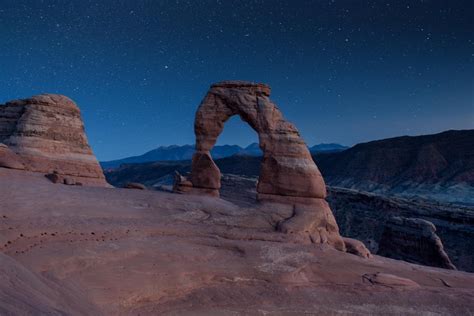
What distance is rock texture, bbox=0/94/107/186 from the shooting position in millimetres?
18841

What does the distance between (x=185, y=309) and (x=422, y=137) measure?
80.5 meters

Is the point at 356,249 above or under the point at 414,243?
above

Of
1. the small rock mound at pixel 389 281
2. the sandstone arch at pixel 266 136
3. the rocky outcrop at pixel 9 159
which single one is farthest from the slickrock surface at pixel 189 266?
the rocky outcrop at pixel 9 159

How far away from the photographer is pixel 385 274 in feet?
29.9

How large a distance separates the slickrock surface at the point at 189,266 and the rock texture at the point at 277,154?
1159mm

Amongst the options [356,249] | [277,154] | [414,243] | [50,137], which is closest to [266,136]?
[277,154]

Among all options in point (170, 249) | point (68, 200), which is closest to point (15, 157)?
point (68, 200)

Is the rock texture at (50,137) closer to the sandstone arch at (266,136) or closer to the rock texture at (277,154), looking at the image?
the rock texture at (277,154)

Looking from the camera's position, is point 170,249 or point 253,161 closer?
point 170,249

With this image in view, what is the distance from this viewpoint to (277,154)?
13.3m

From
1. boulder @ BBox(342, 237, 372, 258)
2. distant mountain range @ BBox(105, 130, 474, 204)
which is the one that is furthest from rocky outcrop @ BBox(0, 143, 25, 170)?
distant mountain range @ BBox(105, 130, 474, 204)

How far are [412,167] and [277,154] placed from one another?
62034mm

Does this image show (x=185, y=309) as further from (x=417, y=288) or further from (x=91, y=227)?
(x=417, y=288)

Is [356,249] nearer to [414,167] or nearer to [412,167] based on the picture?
[414,167]
